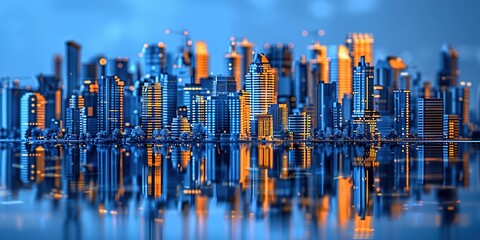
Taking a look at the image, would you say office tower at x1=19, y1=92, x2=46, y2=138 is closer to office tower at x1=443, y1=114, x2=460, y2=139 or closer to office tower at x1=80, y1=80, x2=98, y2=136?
office tower at x1=80, y1=80, x2=98, y2=136

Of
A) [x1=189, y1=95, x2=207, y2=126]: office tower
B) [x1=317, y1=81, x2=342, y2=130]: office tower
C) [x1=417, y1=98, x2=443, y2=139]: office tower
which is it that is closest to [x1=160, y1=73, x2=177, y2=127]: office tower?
[x1=189, y1=95, x2=207, y2=126]: office tower

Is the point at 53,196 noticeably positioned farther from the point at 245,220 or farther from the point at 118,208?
the point at 245,220

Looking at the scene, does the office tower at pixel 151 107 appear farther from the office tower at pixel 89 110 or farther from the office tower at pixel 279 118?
the office tower at pixel 279 118

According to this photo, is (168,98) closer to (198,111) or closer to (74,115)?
(198,111)

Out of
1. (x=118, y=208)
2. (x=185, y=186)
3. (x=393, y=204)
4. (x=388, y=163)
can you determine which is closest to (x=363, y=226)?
(x=393, y=204)

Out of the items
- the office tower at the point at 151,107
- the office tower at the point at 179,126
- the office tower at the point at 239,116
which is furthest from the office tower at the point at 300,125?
the office tower at the point at 151,107

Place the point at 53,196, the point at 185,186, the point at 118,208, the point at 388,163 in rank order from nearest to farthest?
the point at 118,208 < the point at 53,196 < the point at 185,186 < the point at 388,163
